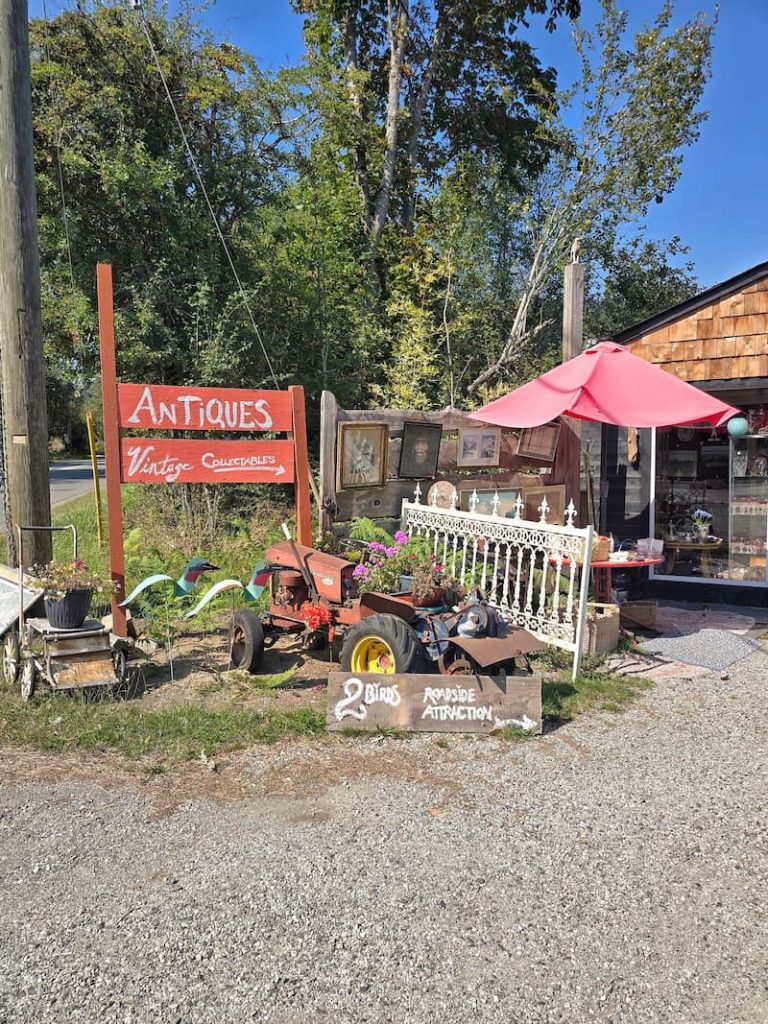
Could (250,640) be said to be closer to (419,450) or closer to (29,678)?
(29,678)

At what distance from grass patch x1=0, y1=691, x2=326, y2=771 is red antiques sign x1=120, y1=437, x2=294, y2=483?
1.80 meters

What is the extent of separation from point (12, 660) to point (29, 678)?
408 millimetres

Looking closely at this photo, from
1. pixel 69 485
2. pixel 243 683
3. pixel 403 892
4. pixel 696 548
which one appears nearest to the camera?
pixel 403 892

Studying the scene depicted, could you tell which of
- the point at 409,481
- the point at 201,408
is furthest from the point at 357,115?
the point at 201,408

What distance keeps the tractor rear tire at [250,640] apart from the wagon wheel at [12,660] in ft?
4.62

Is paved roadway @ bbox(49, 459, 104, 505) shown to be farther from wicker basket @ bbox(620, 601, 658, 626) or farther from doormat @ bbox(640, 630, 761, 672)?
doormat @ bbox(640, 630, 761, 672)

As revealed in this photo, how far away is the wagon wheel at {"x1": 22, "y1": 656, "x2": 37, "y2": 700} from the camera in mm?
4574

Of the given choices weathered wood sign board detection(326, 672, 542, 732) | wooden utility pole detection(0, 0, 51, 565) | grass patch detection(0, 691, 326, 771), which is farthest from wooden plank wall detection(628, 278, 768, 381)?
wooden utility pole detection(0, 0, 51, 565)

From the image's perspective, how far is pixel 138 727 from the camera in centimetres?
425

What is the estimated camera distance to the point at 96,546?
31.4ft

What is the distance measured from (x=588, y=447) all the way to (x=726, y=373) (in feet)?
5.54

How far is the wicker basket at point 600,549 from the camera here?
6.09 meters

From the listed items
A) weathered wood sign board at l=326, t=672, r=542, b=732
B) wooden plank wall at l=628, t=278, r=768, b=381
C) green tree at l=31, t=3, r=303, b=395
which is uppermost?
green tree at l=31, t=3, r=303, b=395

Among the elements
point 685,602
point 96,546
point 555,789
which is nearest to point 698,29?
point 685,602
